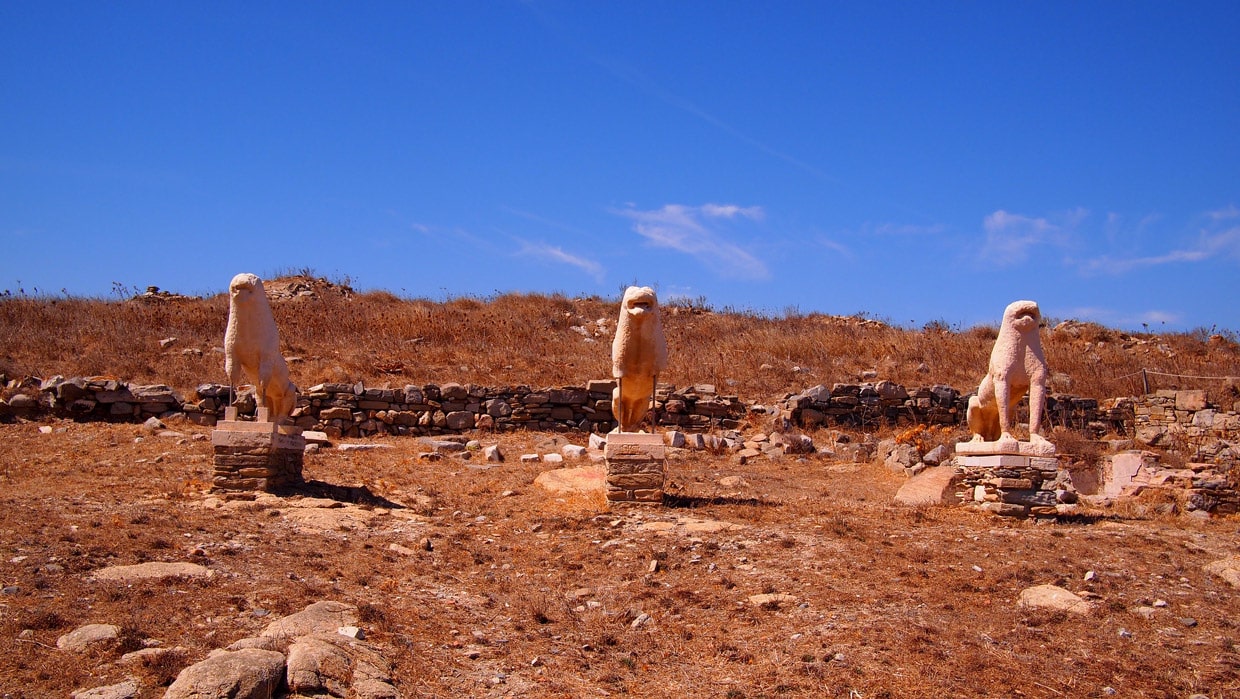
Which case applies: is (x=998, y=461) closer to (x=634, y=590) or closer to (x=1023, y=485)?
(x=1023, y=485)

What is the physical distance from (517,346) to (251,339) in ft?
33.1

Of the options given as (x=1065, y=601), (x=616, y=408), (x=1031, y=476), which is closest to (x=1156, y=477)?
(x=1031, y=476)

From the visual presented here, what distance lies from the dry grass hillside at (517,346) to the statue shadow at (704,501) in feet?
23.9

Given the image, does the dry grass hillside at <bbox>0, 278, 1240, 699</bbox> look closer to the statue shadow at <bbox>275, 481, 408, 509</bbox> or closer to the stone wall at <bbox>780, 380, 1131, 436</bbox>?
the statue shadow at <bbox>275, 481, 408, 509</bbox>

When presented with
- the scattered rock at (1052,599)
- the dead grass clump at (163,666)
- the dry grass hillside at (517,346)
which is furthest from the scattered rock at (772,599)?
the dry grass hillside at (517,346)

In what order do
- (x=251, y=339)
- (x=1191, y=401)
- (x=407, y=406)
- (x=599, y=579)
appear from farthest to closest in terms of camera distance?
(x=1191, y=401)
(x=407, y=406)
(x=251, y=339)
(x=599, y=579)

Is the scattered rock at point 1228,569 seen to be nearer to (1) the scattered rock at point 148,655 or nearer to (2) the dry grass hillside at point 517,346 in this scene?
(1) the scattered rock at point 148,655

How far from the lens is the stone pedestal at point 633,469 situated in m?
8.80

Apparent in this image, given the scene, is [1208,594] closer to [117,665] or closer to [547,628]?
[547,628]

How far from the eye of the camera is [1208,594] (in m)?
6.44

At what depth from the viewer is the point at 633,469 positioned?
8.81 meters

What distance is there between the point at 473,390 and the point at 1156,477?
9622 millimetres

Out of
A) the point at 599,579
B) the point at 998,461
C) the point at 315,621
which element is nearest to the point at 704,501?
the point at 599,579

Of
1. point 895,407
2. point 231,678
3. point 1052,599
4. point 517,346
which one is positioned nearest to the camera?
point 231,678
